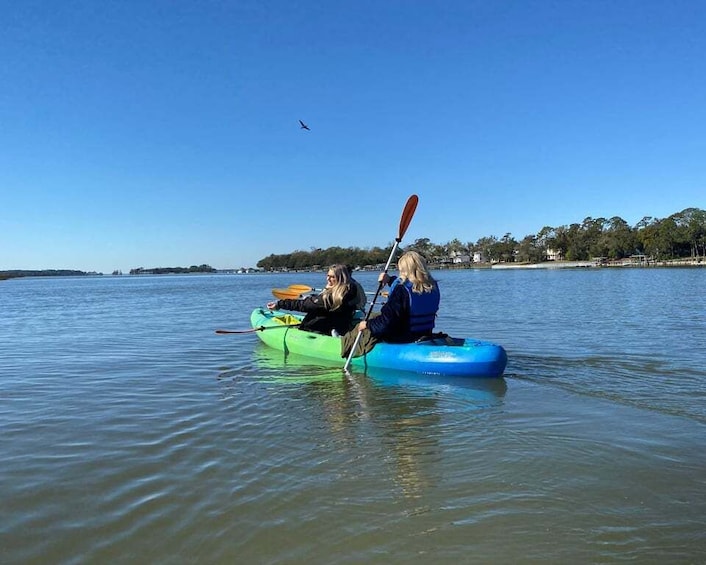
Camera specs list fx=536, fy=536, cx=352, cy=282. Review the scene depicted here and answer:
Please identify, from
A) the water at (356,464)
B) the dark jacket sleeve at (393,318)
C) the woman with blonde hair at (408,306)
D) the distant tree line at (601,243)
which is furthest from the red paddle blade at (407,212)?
the distant tree line at (601,243)

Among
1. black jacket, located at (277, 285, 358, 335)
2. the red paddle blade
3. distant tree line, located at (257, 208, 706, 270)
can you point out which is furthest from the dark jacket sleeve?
distant tree line, located at (257, 208, 706, 270)

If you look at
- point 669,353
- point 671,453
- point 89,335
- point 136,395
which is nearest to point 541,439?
point 671,453

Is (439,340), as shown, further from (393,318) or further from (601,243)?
(601,243)

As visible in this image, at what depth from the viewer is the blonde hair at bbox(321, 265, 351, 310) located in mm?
9852

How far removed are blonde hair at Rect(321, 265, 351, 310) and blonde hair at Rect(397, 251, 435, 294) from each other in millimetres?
1983

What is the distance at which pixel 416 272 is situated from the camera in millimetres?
7855

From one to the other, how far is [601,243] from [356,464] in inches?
5089

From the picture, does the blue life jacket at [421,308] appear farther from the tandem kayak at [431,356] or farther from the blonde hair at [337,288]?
the blonde hair at [337,288]

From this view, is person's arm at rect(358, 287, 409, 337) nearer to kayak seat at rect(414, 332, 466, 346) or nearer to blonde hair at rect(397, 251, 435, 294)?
blonde hair at rect(397, 251, 435, 294)

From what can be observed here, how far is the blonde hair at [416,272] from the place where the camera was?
7.86 m

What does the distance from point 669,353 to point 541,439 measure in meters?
6.09

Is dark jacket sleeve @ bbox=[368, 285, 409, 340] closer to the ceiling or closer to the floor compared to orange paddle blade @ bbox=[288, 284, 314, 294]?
closer to the floor

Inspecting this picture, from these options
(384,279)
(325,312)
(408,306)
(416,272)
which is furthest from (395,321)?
(325,312)

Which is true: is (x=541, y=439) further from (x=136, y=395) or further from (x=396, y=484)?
(x=136, y=395)
